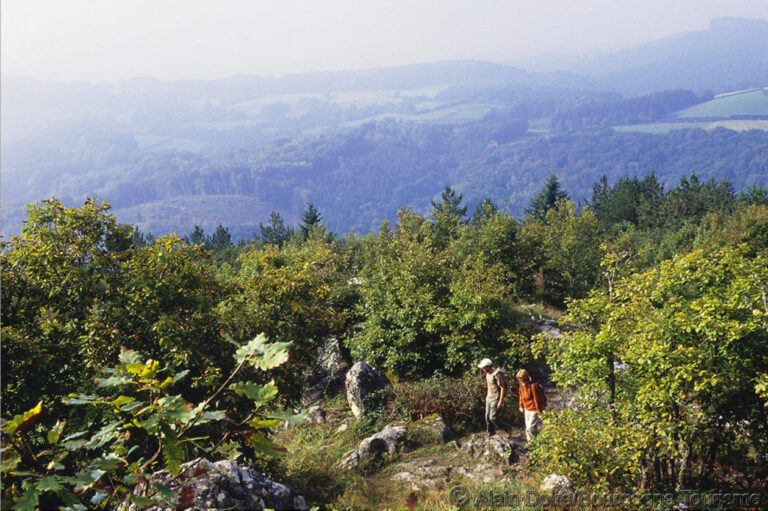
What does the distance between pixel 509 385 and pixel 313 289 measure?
6703 millimetres

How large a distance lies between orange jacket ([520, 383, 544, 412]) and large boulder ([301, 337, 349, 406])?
778cm

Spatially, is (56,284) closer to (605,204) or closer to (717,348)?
(717,348)

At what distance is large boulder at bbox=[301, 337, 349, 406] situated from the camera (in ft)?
57.6

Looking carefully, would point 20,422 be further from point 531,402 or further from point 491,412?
point 491,412

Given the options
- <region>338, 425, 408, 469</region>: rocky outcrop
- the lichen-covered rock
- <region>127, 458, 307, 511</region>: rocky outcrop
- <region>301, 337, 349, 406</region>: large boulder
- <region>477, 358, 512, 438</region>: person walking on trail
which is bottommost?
<region>301, 337, 349, 406</region>: large boulder

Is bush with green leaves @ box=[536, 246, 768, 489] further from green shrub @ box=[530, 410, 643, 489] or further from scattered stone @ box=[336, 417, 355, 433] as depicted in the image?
scattered stone @ box=[336, 417, 355, 433]

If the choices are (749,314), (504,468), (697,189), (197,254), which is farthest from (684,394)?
(697,189)

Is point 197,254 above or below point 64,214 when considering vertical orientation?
below

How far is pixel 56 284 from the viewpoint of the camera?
896cm

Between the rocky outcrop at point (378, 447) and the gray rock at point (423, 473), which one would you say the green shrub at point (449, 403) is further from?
the gray rock at point (423, 473)

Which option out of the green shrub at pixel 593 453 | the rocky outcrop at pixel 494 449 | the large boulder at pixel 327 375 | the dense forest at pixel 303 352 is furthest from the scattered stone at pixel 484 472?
the large boulder at pixel 327 375

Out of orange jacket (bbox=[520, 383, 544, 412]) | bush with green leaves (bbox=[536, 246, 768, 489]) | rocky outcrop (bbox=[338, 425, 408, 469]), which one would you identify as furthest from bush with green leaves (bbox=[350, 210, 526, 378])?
bush with green leaves (bbox=[536, 246, 768, 489])

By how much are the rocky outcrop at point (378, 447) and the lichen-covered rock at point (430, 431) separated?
27 centimetres

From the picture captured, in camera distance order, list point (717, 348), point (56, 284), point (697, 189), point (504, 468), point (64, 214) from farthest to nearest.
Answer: point (697, 189) < point (504, 468) < point (64, 214) < point (56, 284) < point (717, 348)
